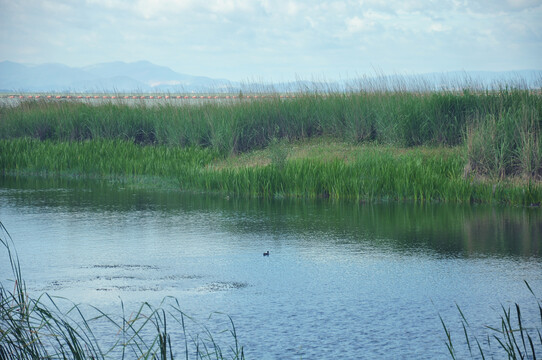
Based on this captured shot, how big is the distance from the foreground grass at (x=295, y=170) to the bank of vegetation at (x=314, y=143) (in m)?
0.03

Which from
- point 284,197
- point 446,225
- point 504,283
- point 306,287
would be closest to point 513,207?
point 446,225

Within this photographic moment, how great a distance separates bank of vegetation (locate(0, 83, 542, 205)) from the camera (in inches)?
585

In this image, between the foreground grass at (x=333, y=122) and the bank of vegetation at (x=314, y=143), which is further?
the foreground grass at (x=333, y=122)

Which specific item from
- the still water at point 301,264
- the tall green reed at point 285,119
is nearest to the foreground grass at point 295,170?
the tall green reed at point 285,119

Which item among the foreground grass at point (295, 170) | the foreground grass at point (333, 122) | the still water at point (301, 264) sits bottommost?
the still water at point (301, 264)

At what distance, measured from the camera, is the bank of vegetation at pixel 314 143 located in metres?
14.9

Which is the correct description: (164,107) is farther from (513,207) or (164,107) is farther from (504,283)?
(504,283)

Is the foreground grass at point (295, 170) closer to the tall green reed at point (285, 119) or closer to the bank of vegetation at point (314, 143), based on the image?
the bank of vegetation at point (314, 143)

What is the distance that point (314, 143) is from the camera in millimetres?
21297

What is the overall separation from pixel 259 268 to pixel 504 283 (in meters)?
2.83

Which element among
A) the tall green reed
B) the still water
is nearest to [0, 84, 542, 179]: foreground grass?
the tall green reed

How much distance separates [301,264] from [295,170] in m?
7.32

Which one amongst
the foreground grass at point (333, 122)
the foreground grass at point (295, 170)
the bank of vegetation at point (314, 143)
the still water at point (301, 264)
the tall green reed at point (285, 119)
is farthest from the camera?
the tall green reed at point (285, 119)

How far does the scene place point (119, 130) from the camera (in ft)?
79.8
